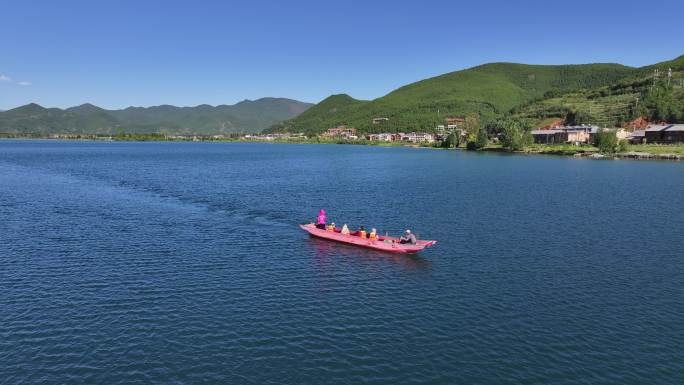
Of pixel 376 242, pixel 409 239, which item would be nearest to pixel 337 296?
pixel 376 242

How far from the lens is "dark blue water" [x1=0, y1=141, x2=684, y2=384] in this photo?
2709 cm

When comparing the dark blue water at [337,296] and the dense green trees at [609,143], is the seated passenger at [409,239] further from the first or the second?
the dense green trees at [609,143]

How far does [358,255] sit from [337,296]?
1268 centimetres

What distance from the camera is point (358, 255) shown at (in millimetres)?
50281

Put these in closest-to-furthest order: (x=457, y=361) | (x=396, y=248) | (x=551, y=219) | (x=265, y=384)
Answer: (x=265, y=384), (x=457, y=361), (x=396, y=248), (x=551, y=219)

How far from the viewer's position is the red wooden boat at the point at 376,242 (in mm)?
49394

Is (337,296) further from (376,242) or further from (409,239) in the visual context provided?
(409,239)

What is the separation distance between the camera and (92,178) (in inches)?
4783

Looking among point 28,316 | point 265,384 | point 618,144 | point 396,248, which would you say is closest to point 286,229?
point 396,248

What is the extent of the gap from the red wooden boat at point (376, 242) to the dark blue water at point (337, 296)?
1058 mm

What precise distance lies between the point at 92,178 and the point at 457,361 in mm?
120077

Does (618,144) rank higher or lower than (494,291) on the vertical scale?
higher

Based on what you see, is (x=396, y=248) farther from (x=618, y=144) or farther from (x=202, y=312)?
(x=618, y=144)

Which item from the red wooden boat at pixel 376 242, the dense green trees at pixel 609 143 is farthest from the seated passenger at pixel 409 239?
the dense green trees at pixel 609 143
